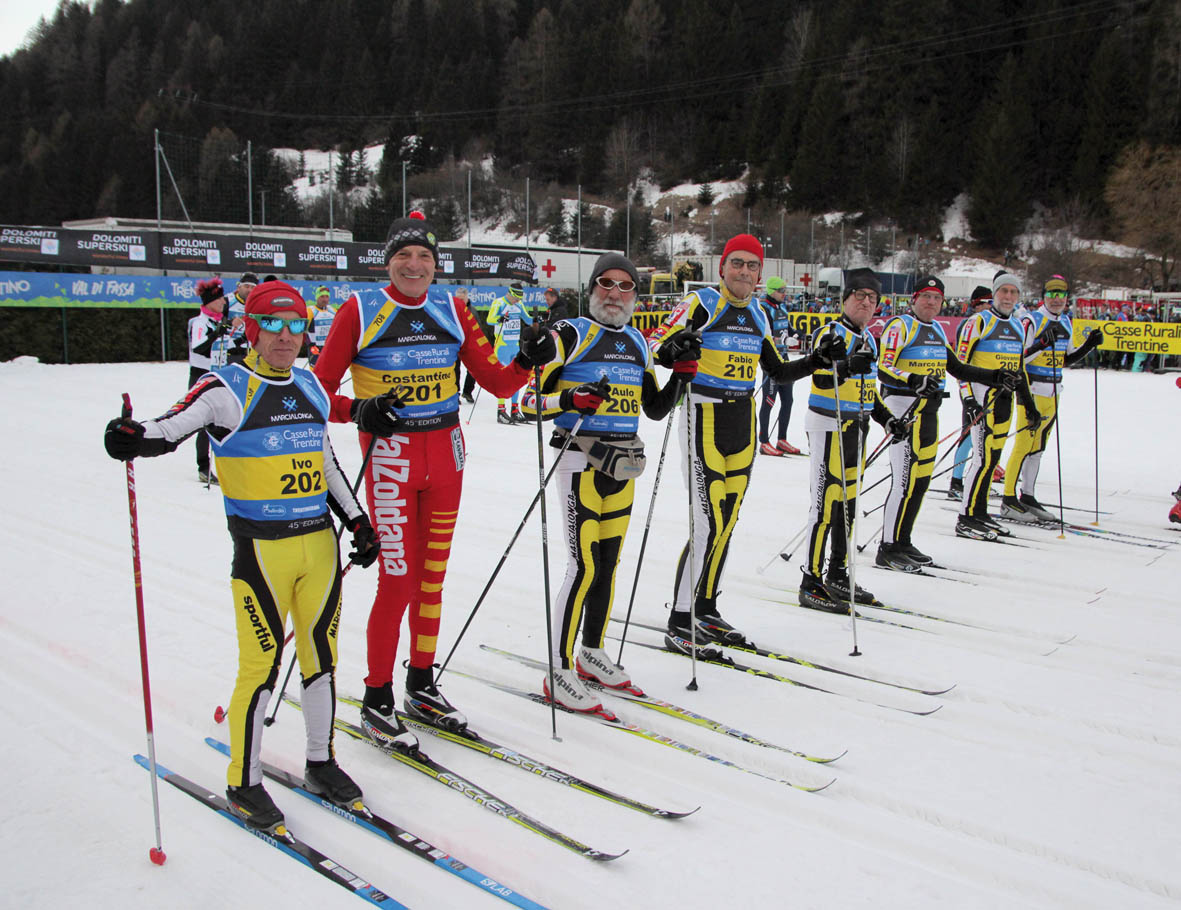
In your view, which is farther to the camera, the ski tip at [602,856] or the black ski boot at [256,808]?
the black ski boot at [256,808]

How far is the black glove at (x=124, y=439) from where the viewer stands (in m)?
2.74

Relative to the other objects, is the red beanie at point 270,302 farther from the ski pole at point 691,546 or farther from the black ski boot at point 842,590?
the black ski boot at point 842,590

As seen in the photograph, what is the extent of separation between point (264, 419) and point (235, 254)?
23.7 metres

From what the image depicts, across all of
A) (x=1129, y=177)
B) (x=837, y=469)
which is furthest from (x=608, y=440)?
(x=1129, y=177)

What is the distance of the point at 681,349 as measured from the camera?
4.20 meters

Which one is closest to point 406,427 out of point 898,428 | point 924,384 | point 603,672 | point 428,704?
point 428,704

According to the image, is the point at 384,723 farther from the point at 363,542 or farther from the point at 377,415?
the point at 377,415

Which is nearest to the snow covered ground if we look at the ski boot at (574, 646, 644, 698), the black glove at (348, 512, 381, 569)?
the ski boot at (574, 646, 644, 698)

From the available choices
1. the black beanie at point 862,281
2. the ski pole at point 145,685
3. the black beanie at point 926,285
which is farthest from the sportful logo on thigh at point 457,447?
the black beanie at point 926,285

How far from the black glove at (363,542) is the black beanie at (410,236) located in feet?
3.59

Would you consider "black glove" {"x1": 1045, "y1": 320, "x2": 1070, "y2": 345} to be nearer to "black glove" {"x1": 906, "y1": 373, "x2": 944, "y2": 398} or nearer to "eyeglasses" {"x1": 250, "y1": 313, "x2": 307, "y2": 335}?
"black glove" {"x1": 906, "y1": 373, "x2": 944, "y2": 398}

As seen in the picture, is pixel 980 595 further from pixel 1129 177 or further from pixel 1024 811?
pixel 1129 177

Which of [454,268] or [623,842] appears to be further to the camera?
[454,268]

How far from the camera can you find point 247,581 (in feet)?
9.86
